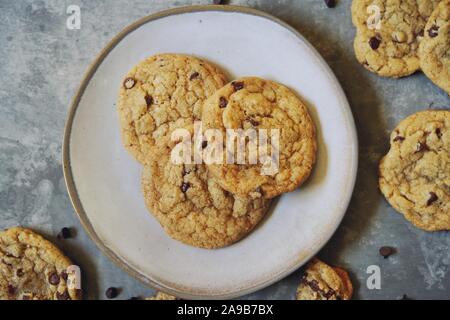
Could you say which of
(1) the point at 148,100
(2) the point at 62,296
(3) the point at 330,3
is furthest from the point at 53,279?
(3) the point at 330,3

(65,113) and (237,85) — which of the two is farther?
(65,113)

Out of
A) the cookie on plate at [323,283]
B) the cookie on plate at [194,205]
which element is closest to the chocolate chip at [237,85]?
the cookie on plate at [194,205]

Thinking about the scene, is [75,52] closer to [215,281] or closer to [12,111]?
[12,111]

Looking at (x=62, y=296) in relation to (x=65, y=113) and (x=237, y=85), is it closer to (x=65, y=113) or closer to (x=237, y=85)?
(x=65, y=113)

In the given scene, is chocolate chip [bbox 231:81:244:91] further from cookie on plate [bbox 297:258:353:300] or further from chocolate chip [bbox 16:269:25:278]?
chocolate chip [bbox 16:269:25:278]

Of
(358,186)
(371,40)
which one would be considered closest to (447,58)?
(371,40)

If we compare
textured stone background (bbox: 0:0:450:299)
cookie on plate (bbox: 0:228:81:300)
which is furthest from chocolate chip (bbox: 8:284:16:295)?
textured stone background (bbox: 0:0:450:299)
